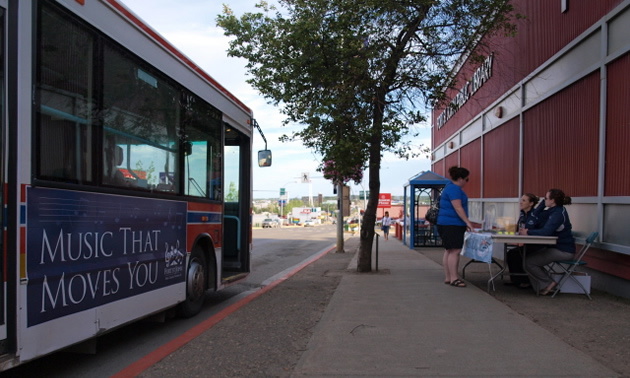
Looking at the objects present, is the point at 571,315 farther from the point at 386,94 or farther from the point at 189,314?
the point at 386,94

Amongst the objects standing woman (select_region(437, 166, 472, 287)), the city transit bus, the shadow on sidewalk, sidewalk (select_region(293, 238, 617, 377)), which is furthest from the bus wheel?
the shadow on sidewalk

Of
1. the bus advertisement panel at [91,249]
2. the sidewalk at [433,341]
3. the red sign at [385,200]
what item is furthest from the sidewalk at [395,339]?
the red sign at [385,200]

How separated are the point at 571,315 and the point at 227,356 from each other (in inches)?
155

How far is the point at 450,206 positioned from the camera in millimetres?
7320

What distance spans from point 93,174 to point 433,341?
339 cm

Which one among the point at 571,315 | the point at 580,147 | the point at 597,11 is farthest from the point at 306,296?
the point at 597,11

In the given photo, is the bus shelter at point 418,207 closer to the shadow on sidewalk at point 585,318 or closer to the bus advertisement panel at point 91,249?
the shadow on sidewalk at point 585,318

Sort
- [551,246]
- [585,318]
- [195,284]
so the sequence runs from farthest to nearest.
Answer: [551,246] → [195,284] → [585,318]

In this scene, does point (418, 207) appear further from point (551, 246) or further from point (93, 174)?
point (93, 174)

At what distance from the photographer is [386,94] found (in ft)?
30.7

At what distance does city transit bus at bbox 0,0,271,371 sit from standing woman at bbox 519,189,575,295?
4.50 m

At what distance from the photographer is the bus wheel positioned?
588cm

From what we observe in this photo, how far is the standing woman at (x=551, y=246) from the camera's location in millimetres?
6473

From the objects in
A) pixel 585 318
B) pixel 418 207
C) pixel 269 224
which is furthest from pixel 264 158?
pixel 269 224
